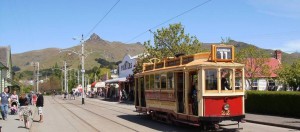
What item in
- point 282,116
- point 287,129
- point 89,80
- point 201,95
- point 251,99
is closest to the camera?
point 201,95

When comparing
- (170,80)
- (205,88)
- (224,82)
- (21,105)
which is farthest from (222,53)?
(21,105)

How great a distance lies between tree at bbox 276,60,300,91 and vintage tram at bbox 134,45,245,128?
27.9 metres

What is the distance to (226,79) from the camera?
16.8m

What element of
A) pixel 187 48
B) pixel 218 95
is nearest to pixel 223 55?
pixel 218 95

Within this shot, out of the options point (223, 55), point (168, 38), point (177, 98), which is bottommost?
point (177, 98)

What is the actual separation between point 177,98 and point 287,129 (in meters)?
4.71

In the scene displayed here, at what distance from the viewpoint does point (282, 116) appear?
22938mm

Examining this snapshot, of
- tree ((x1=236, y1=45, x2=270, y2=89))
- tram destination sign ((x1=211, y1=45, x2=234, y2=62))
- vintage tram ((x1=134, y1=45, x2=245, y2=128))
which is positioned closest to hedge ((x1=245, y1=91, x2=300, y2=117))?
vintage tram ((x1=134, y1=45, x2=245, y2=128))

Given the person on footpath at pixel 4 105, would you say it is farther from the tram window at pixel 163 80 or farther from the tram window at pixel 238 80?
the tram window at pixel 238 80

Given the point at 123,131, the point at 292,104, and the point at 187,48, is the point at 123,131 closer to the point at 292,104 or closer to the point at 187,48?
the point at 292,104

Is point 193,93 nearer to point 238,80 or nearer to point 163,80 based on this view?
point 238,80

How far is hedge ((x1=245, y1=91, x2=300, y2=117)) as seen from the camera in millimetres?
22188

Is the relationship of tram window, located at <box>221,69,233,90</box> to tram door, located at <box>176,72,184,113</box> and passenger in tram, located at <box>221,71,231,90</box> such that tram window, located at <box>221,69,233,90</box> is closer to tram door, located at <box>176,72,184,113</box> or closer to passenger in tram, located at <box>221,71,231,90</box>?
passenger in tram, located at <box>221,71,231,90</box>

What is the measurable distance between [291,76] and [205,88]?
3111 cm
